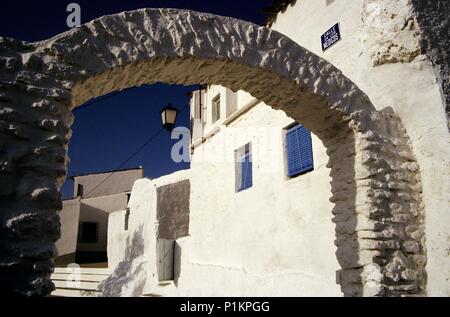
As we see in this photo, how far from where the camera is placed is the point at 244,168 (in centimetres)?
691

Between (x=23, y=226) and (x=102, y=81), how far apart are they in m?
1.19

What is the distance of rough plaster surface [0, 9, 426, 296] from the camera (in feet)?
6.74

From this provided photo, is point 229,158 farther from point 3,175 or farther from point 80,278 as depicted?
point 80,278

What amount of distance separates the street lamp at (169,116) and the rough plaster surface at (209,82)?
345 centimetres

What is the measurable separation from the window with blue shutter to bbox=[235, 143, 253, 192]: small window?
46.7 inches

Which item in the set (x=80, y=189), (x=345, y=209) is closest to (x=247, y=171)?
(x=345, y=209)

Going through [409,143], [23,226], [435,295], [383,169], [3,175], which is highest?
[409,143]

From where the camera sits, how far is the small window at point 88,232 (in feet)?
58.4

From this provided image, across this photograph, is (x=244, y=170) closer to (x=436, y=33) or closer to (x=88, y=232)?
(x=436, y=33)

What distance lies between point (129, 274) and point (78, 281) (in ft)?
9.31

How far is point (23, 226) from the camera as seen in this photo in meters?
1.97

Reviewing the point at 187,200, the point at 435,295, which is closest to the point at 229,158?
the point at 187,200

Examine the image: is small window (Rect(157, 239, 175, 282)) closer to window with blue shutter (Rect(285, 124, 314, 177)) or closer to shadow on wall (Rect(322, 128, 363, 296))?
window with blue shutter (Rect(285, 124, 314, 177))

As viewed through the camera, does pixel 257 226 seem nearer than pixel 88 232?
Yes
